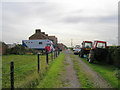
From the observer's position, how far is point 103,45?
12.6 meters

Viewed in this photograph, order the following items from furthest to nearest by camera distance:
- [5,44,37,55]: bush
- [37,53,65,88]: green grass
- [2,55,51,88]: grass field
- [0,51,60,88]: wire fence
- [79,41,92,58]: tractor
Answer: [5,44,37,55]: bush < [79,41,92,58]: tractor < [2,55,51,88]: grass field < [37,53,65,88]: green grass < [0,51,60,88]: wire fence

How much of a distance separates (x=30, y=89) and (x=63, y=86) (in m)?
1.27

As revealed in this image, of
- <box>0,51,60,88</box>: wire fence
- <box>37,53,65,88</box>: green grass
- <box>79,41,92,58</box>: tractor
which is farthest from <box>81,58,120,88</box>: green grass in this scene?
→ <box>79,41,92,58</box>: tractor

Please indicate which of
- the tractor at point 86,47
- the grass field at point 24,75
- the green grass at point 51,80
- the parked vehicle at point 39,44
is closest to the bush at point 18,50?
the parked vehicle at point 39,44

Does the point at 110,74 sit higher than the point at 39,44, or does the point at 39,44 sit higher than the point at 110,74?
the point at 39,44

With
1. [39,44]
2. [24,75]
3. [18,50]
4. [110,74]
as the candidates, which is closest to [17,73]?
[24,75]

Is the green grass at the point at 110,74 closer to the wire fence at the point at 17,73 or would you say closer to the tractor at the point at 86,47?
the wire fence at the point at 17,73

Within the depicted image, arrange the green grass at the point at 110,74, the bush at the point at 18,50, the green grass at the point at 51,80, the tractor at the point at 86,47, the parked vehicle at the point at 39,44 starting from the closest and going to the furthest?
1. the green grass at the point at 51,80
2. the green grass at the point at 110,74
3. the tractor at the point at 86,47
4. the bush at the point at 18,50
5. the parked vehicle at the point at 39,44

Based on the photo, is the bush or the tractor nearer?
the tractor

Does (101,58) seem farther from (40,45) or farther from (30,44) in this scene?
(30,44)

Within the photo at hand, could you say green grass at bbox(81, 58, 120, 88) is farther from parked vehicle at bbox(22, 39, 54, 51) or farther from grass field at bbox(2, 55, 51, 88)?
parked vehicle at bbox(22, 39, 54, 51)

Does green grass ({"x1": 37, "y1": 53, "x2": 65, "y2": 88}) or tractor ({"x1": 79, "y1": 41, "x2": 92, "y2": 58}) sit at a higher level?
tractor ({"x1": 79, "y1": 41, "x2": 92, "y2": 58})

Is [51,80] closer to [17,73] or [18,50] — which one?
[17,73]

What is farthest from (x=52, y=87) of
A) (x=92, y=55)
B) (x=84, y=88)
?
(x=92, y=55)
